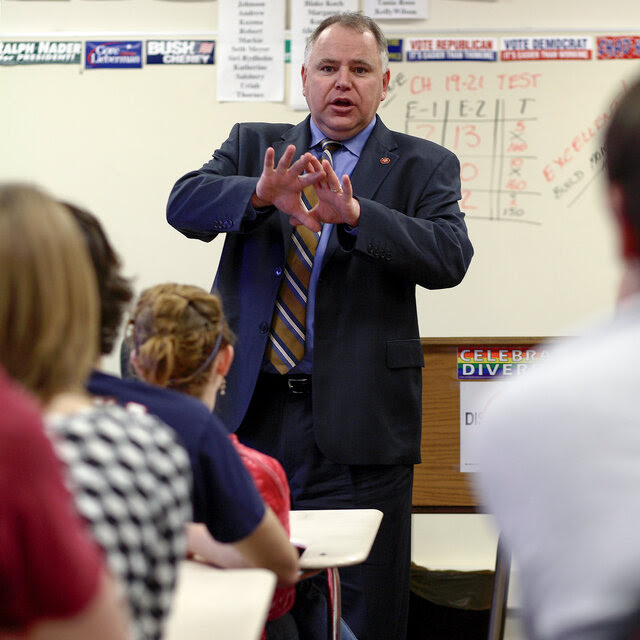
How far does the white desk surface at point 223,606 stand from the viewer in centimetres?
121

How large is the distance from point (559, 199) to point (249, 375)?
2125mm

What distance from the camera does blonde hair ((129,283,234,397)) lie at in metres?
1.68

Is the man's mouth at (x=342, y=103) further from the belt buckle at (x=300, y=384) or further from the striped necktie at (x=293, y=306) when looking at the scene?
the belt buckle at (x=300, y=384)

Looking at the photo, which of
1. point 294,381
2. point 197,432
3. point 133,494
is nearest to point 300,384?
point 294,381

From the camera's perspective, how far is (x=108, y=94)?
405 cm

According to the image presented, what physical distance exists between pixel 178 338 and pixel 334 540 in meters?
0.50

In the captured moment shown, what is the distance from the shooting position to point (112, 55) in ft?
13.3

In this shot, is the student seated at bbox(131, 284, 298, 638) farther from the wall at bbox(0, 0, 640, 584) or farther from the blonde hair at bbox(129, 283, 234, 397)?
the wall at bbox(0, 0, 640, 584)

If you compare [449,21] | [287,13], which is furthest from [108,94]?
[449,21]

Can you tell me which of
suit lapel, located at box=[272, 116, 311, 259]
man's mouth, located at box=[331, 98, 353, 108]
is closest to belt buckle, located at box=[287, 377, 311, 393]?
suit lapel, located at box=[272, 116, 311, 259]

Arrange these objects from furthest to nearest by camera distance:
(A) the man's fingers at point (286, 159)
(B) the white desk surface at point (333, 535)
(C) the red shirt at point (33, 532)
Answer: (A) the man's fingers at point (286, 159) < (B) the white desk surface at point (333, 535) < (C) the red shirt at point (33, 532)

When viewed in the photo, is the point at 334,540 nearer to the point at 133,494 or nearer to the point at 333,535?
the point at 333,535

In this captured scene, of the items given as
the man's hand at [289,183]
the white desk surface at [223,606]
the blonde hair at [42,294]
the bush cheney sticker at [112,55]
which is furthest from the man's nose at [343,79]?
the bush cheney sticker at [112,55]

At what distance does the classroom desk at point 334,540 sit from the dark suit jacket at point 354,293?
309 millimetres
